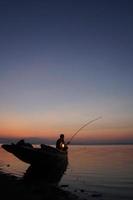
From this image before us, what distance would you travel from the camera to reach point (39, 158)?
1877 centimetres

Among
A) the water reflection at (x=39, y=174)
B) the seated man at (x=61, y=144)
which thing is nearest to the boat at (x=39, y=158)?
the water reflection at (x=39, y=174)

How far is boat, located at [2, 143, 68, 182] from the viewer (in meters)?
18.6

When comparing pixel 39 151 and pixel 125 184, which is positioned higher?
pixel 39 151

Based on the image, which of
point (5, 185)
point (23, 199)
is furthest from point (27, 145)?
point (23, 199)

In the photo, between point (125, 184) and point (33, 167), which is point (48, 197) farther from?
point (125, 184)

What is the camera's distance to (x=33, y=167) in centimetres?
1930

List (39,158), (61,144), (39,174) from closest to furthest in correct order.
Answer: (39,158), (39,174), (61,144)

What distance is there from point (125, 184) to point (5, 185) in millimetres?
13492

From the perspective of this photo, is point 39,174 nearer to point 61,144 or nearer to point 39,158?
point 39,158

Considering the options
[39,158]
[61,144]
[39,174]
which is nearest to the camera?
[39,158]

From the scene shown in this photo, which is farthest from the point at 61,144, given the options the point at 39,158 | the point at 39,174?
the point at 39,158

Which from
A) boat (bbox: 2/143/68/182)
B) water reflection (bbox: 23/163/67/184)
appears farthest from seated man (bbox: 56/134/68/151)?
water reflection (bbox: 23/163/67/184)

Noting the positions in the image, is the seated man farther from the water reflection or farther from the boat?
the water reflection

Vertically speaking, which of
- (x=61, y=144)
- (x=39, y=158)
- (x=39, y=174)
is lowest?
(x=39, y=174)
